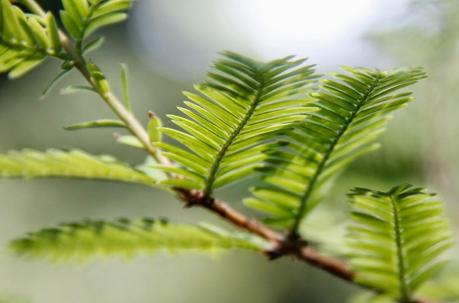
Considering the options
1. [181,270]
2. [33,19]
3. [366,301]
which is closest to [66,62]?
[33,19]

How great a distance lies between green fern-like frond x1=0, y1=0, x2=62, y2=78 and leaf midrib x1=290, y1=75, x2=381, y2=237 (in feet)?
0.73

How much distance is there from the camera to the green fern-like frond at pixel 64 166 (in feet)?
1.39

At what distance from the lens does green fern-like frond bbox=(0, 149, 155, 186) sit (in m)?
0.42

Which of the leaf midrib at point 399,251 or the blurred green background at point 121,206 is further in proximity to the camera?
the blurred green background at point 121,206

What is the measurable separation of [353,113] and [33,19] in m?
0.24

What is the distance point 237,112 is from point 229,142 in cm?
3

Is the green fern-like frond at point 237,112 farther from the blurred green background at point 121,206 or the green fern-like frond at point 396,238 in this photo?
the blurred green background at point 121,206

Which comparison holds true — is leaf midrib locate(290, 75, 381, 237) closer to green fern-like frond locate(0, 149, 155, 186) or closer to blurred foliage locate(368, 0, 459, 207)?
green fern-like frond locate(0, 149, 155, 186)

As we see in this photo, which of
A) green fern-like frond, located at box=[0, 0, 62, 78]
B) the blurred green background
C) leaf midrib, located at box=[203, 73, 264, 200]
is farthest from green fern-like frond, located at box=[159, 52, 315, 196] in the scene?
the blurred green background

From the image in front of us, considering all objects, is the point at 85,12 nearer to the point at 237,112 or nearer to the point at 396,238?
the point at 237,112

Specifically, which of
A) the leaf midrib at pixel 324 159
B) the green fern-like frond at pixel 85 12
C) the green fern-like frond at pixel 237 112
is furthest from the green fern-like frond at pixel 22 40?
the leaf midrib at pixel 324 159

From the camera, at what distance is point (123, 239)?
479 mm

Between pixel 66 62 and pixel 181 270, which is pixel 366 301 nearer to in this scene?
pixel 66 62

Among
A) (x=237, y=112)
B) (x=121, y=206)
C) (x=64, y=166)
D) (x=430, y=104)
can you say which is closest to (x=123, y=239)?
(x=64, y=166)
